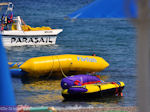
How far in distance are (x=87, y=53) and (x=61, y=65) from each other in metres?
8.59

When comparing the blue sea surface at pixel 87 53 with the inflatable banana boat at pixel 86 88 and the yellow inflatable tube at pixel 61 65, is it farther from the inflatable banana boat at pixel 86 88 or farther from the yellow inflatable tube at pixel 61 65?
the yellow inflatable tube at pixel 61 65

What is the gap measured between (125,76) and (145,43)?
13.9 m

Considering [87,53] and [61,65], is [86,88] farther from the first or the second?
[87,53]

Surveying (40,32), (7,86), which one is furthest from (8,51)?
(7,86)

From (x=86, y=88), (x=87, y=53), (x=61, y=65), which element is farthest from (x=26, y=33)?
(x=86, y=88)

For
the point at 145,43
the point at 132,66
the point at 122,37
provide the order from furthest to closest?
1. the point at 122,37
2. the point at 132,66
3. the point at 145,43

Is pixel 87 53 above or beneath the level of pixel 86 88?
beneath

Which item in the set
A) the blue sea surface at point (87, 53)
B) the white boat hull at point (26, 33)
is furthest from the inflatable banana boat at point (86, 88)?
the white boat hull at point (26, 33)

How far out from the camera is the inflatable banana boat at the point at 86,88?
41.8 ft

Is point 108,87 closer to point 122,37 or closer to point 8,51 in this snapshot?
point 8,51

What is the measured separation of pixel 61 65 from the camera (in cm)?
1584

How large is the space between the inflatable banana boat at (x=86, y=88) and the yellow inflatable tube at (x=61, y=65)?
232 centimetres

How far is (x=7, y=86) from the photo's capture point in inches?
192

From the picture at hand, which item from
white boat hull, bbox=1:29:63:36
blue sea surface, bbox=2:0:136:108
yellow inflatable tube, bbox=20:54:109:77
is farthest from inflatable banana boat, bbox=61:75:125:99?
white boat hull, bbox=1:29:63:36
